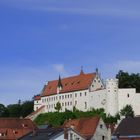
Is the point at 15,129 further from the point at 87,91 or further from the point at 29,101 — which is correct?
the point at 29,101

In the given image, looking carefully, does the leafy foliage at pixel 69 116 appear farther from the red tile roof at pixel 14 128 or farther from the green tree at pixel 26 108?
the red tile roof at pixel 14 128

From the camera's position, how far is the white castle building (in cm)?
14288

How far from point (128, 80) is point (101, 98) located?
12.9 metres

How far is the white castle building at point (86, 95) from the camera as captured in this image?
143m

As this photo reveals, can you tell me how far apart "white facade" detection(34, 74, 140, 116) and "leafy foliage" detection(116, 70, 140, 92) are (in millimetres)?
4653

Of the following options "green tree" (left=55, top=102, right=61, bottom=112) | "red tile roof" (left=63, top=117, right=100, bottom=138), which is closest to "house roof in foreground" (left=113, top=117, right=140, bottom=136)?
"red tile roof" (left=63, top=117, right=100, bottom=138)

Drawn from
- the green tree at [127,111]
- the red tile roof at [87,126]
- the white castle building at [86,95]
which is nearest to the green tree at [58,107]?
the white castle building at [86,95]

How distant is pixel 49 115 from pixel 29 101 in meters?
38.7

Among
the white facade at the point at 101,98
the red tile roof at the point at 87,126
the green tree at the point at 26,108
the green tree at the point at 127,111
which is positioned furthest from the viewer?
the green tree at the point at 26,108

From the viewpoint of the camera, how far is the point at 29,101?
7515 inches

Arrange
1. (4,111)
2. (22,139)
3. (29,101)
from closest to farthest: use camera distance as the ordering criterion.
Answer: (22,139), (4,111), (29,101)

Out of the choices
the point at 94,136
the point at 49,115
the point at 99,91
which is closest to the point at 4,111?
the point at 49,115

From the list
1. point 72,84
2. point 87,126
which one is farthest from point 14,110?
point 87,126

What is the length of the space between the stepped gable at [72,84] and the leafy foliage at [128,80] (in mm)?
6729
